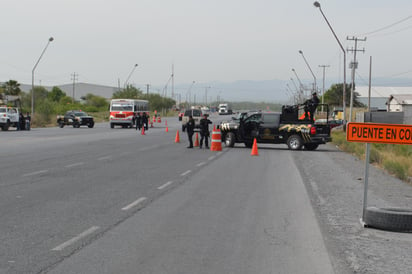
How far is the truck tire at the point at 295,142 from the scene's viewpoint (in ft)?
96.0

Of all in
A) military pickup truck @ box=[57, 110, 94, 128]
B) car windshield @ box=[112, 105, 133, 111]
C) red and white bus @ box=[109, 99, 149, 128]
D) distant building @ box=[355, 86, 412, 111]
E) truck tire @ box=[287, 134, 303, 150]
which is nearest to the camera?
truck tire @ box=[287, 134, 303, 150]

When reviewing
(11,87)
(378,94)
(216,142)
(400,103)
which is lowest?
(216,142)

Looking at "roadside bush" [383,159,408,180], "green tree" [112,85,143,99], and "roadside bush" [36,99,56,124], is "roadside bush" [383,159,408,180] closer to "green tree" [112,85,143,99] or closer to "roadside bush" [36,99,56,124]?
"roadside bush" [36,99,56,124]

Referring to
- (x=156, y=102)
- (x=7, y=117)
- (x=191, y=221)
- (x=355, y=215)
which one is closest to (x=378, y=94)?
(x=156, y=102)

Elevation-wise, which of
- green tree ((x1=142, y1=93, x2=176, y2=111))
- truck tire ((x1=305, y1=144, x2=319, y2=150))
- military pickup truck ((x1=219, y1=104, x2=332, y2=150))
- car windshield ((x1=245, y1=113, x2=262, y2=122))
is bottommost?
truck tire ((x1=305, y1=144, x2=319, y2=150))

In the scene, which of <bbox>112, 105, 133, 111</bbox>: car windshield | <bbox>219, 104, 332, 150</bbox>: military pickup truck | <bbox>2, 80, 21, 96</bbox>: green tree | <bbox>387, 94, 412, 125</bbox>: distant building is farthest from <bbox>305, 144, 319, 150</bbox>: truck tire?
<bbox>2, 80, 21, 96</bbox>: green tree

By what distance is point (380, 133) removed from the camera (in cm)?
964

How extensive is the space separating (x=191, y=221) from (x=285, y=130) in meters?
20.3

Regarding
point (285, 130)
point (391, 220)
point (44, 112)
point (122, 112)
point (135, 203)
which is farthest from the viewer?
point (44, 112)

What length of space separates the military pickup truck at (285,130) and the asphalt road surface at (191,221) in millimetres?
10588

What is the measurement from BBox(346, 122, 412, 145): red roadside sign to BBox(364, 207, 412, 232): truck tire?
1110mm

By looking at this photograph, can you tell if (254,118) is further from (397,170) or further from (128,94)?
(128,94)

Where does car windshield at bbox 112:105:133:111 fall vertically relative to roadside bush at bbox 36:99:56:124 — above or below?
above

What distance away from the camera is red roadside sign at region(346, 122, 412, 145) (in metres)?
9.49
